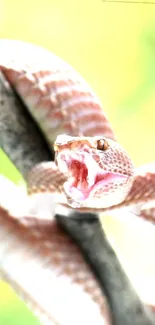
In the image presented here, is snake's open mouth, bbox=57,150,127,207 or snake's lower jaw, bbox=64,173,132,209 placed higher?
snake's open mouth, bbox=57,150,127,207

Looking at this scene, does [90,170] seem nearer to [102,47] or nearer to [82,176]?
[82,176]

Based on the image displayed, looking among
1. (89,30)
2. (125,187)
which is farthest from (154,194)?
(89,30)

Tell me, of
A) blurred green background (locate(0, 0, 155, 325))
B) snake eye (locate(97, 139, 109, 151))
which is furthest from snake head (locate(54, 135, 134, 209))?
blurred green background (locate(0, 0, 155, 325))

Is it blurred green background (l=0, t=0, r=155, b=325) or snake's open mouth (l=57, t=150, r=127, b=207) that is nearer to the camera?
snake's open mouth (l=57, t=150, r=127, b=207)

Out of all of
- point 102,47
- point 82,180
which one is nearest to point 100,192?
point 82,180

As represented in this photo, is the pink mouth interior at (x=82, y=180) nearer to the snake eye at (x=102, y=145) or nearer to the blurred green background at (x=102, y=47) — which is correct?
the snake eye at (x=102, y=145)

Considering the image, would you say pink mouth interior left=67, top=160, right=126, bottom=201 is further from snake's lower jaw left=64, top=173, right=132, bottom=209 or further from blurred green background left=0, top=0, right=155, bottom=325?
blurred green background left=0, top=0, right=155, bottom=325

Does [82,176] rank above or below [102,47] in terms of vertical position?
below
